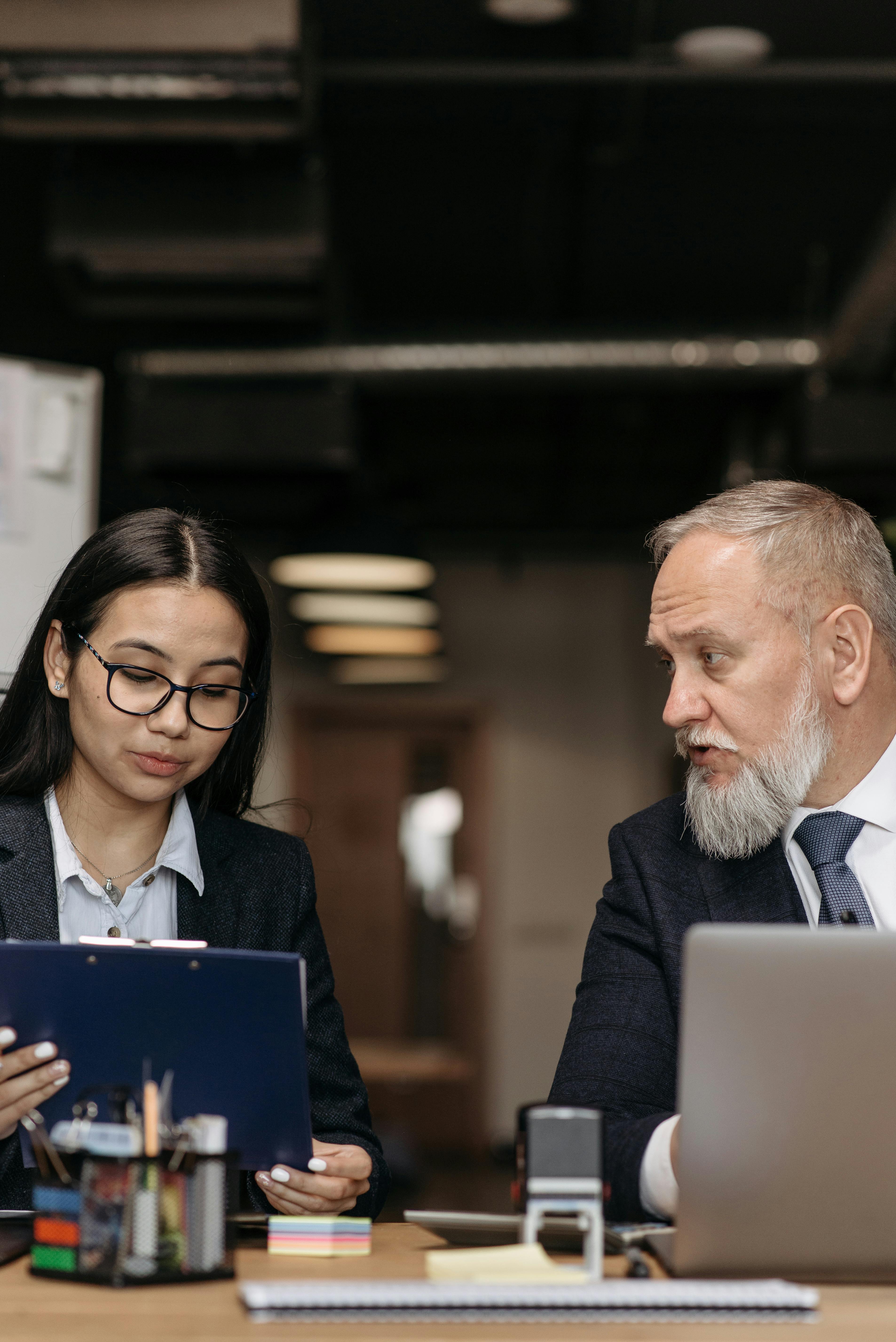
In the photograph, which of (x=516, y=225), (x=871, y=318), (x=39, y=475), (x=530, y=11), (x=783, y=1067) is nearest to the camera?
(x=783, y=1067)

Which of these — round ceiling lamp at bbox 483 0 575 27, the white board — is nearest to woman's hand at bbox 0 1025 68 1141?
the white board

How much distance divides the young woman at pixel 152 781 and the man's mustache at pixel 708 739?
0.65 meters

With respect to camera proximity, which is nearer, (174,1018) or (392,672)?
(174,1018)

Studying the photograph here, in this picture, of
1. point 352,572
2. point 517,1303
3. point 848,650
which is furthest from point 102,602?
point 352,572

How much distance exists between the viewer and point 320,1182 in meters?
1.68

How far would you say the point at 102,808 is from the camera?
2.10 m

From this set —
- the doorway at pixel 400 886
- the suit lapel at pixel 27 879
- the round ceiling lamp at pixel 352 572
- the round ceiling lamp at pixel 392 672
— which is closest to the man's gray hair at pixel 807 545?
the suit lapel at pixel 27 879

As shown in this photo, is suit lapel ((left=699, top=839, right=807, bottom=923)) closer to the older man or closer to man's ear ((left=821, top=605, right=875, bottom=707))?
the older man

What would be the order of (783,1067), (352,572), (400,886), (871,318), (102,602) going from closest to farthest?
1. (783,1067)
2. (102,602)
3. (871,318)
4. (352,572)
5. (400,886)

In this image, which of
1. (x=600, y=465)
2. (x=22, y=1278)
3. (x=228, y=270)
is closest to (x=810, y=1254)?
(x=22, y=1278)

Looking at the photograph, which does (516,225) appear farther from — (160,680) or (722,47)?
(160,680)

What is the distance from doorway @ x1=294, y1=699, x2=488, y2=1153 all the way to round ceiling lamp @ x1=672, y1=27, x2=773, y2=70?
5.51 meters

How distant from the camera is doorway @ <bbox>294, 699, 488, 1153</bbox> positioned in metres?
8.70

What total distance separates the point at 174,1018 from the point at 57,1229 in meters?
0.23
